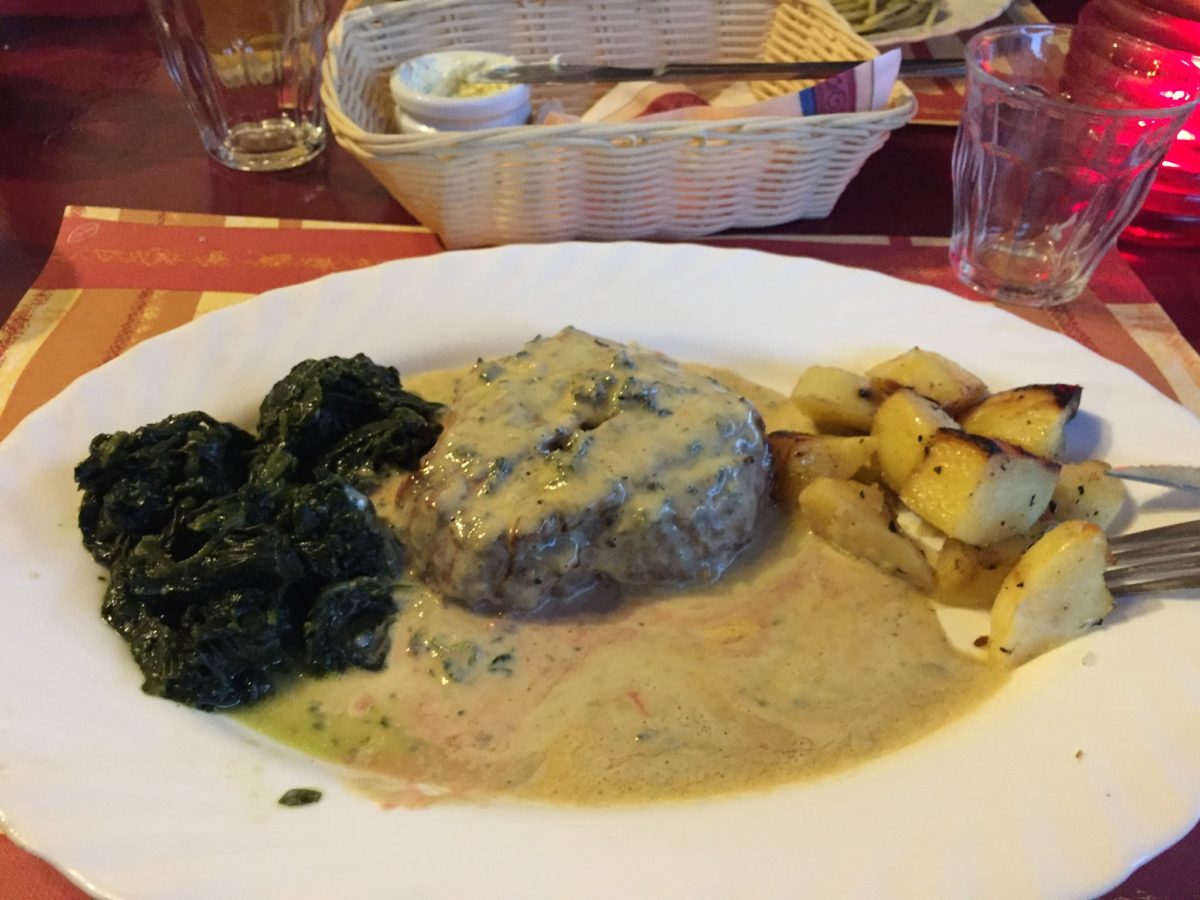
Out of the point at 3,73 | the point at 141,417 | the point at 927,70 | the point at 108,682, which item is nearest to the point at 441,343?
the point at 141,417

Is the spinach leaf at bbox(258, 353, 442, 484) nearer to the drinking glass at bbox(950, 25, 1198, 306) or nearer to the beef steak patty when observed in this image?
the beef steak patty

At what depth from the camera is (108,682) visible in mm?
1852

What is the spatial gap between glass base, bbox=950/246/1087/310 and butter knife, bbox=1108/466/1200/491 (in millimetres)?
1064

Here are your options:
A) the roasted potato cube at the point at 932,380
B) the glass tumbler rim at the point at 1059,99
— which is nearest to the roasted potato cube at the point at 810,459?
the roasted potato cube at the point at 932,380

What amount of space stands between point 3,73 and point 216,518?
12.2 ft

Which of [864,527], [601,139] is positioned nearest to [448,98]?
[601,139]

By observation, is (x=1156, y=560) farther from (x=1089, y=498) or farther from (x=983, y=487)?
(x=983, y=487)

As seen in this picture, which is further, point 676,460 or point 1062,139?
point 1062,139

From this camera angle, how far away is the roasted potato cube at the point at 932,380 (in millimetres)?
2475

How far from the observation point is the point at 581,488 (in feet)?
7.07

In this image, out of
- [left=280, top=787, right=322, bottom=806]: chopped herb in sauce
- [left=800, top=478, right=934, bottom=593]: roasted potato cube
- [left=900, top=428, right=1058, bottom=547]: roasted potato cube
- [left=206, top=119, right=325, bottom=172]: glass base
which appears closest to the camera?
[left=280, top=787, right=322, bottom=806]: chopped herb in sauce

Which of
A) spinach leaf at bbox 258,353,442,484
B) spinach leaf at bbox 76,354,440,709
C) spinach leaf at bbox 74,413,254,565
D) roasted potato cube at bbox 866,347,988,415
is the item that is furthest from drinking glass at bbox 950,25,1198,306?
spinach leaf at bbox 74,413,254,565

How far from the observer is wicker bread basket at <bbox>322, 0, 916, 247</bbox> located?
2996mm

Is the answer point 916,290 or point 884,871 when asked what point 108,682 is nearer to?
point 884,871
